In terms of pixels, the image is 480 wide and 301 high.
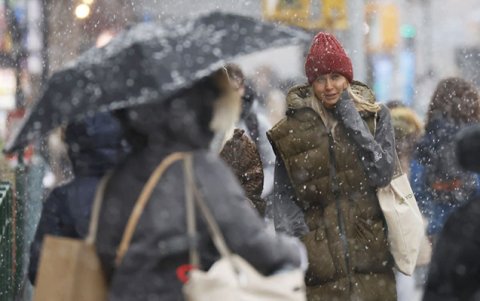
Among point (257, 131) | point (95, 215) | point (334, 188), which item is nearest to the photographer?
point (95, 215)

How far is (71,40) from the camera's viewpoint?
2089cm

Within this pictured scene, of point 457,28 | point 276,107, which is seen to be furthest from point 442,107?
point 457,28

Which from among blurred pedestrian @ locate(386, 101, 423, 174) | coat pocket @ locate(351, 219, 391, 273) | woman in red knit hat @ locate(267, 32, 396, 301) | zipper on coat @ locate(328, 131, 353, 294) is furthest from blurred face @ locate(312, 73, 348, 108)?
blurred pedestrian @ locate(386, 101, 423, 174)

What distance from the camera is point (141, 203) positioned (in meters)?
5.01

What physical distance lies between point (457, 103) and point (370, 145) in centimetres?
277

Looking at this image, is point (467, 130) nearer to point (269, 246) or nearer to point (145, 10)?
point (269, 246)

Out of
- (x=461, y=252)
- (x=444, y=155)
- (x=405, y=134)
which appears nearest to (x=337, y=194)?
(x=461, y=252)

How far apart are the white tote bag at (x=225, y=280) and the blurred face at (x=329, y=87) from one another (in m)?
3.17

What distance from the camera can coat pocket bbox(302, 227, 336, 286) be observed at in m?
8.02

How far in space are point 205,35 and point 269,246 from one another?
0.79m

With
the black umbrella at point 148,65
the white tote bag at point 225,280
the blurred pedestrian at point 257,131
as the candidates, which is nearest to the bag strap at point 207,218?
the white tote bag at point 225,280

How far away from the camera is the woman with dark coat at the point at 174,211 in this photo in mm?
4980

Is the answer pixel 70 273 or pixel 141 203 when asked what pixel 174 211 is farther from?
pixel 70 273

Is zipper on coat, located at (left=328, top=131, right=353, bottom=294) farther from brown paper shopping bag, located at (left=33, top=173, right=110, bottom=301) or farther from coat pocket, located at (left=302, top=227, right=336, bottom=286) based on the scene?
brown paper shopping bag, located at (left=33, top=173, right=110, bottom=301)
